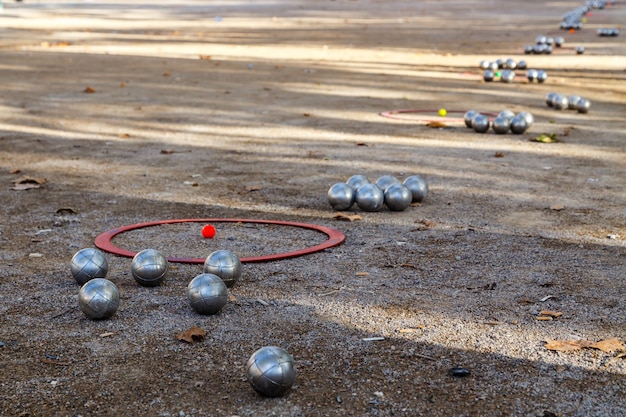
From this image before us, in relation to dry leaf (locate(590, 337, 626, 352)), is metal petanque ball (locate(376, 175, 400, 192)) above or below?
above

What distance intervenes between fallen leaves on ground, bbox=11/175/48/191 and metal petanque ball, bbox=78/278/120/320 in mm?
4483

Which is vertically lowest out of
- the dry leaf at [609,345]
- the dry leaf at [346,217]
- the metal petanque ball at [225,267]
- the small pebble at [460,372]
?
the dry leaf at [346,217]

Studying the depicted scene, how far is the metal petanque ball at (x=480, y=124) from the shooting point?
43.9 ft

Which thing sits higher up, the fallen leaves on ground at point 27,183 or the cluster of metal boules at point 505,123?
the cluster of metal boules at point 505,123

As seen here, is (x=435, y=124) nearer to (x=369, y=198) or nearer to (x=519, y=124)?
(x=519, y=124)

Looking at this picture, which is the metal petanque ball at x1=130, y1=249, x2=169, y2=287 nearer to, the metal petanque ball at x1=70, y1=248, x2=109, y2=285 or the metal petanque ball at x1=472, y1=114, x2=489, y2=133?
the metal petanque ball at x1=70, y1=248, x2=109, y2=285

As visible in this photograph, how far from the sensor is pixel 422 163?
11102 millimetres

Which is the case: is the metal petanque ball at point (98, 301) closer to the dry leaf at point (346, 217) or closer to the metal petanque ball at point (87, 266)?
the metal petanque ball at point (87, 266)

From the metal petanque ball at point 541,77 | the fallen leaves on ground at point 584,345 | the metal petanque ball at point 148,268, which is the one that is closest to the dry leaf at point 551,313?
the fallen leaves on ground at point 584,345

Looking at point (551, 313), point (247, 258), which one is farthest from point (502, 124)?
point (551, 313)

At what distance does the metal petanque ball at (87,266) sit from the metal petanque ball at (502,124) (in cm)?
816

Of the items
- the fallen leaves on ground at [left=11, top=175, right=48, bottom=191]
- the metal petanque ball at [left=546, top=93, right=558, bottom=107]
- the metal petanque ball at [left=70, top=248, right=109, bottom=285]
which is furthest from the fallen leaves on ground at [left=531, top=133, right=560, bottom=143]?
the metal petanque ball at [left=70, top=248, right=109, bottom=285]

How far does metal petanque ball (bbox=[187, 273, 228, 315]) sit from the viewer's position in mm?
5668

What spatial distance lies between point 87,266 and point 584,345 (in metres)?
3.27
